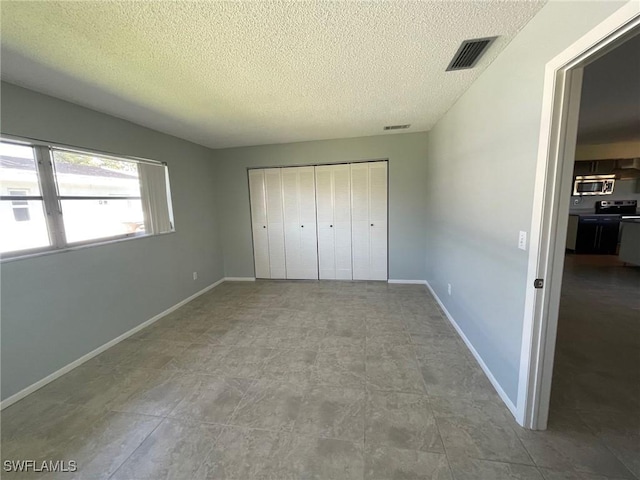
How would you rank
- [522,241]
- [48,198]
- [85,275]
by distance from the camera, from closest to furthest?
[522,241]
[48,198]
[85,275]

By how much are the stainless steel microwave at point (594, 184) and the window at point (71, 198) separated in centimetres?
889

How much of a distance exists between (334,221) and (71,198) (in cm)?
319

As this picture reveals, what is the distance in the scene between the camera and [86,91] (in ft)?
6.75

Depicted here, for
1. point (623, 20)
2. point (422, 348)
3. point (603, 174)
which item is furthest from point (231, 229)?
point (603, 174)

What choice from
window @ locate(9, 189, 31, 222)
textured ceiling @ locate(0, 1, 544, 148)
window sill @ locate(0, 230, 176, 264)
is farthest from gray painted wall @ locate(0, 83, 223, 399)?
window @ locate(9, 189, 31, 222)

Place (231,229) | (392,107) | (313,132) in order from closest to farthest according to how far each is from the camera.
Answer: (392,107)
(313,132)
(231,229)

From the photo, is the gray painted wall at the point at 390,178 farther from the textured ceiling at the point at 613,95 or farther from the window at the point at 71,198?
the textured ceiling at the point at 613,95

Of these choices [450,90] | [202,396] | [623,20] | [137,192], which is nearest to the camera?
[623,20]

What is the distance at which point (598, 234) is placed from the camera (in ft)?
19.0

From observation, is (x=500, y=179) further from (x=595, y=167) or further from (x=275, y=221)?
(x=595, y=167)

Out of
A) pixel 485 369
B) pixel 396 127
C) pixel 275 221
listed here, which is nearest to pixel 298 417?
pixel 485 369

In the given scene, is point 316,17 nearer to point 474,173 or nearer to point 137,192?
point 474,173

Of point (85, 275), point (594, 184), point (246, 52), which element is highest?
point (246, 52)

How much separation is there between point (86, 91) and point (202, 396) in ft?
8.58
